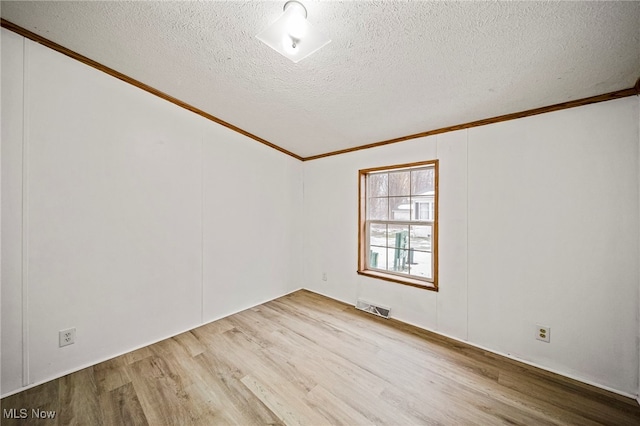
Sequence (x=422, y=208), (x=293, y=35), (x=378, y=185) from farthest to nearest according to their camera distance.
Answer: (x=378, y=185), (x=422, y=208), (x=293, y=35)

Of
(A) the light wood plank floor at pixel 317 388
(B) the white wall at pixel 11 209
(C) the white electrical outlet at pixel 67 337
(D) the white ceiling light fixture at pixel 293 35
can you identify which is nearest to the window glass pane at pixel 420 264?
(A) the light wood plank floor at pixel 317 388

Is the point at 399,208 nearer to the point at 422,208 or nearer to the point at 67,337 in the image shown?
the point at 422,208

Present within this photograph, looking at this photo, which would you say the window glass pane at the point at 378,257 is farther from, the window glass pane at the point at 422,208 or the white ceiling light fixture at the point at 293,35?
the white ceiling light fixture at the point at 293,35

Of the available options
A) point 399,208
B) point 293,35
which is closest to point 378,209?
point 399,208

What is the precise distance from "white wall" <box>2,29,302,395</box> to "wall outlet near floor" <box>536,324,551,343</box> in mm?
3085

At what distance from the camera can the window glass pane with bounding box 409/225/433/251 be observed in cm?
275

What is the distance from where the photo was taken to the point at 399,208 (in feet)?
9.82

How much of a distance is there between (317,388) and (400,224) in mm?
2002

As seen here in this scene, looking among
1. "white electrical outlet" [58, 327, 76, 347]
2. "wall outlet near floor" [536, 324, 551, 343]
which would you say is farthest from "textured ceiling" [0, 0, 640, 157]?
"white electrical outlet" [58, 327, 76, 347]

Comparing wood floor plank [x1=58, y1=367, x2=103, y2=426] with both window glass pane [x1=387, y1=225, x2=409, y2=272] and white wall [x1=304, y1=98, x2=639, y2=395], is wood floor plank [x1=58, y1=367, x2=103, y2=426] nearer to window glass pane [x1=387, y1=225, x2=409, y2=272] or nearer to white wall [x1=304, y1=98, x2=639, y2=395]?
white wall [x1=304, y1=98, x2=639, y2=395]

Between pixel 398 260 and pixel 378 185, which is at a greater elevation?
pixel 378 185

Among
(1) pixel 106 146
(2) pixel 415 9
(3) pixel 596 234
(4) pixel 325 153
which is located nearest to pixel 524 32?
(2) pixel 415 9

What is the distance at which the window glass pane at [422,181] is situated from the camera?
2720 mm

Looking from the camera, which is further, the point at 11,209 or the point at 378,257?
the point at 378,257
